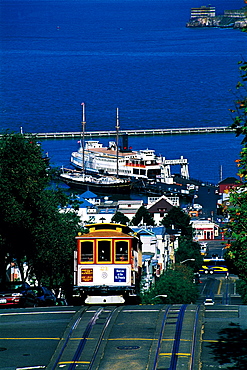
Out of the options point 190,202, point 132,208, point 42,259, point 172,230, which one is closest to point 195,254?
point 172,230

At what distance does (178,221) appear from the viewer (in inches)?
5098

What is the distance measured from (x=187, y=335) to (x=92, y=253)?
747 centimetres

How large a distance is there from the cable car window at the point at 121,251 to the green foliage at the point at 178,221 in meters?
94.5

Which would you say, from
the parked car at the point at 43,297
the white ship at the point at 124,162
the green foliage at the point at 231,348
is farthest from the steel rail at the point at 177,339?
the white ship at the point at 124,162

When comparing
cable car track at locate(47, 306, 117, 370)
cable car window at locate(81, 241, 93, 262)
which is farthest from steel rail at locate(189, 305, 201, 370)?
cable car window at locate(81, 241, 93, 262)

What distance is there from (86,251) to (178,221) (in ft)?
314

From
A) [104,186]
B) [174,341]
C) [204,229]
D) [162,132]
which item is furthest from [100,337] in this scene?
[162,132]

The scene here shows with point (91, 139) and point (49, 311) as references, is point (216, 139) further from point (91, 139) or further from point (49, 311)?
point (49, 311)

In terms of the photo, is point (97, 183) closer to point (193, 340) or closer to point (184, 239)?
point (184, 239)

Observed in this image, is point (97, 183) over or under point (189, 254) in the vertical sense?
over

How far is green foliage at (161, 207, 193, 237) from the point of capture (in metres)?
129

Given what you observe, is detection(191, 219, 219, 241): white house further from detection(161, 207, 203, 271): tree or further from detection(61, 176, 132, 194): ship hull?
detection(61, 176, 132, 194): ship hull

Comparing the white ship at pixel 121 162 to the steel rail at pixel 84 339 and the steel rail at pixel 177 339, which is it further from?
the steel rail at pixel 84 339

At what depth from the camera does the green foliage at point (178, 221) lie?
128875 millimetres
